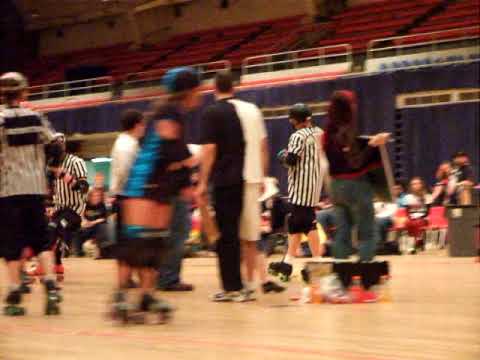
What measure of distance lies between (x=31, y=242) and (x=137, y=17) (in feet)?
78.0

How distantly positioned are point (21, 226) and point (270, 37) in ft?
62.9

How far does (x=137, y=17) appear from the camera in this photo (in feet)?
95.5

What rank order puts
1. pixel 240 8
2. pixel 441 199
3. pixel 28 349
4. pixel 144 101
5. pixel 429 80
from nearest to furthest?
pixel 28 349 < pixel 441 199 < pixel 429 80 < pixel 144 101 < pixel 240 8

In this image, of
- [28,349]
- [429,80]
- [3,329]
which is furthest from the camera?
[429,80]

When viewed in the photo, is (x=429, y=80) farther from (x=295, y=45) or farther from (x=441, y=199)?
(x=295, y=45)

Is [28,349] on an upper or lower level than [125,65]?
lower

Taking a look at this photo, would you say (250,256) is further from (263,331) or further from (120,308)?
(263,331)

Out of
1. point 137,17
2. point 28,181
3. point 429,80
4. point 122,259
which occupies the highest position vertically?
point 137,17

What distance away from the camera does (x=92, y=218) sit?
56.4ft

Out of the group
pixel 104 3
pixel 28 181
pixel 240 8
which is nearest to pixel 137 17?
pixel 104 3

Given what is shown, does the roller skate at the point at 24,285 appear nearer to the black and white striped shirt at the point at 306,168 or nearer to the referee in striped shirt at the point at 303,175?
the referee in striped shirt at the point at 303,175

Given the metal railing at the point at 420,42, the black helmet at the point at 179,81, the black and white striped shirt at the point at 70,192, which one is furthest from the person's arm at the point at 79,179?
the metal railing at the point at 420,42

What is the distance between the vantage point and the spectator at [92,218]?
664 inches

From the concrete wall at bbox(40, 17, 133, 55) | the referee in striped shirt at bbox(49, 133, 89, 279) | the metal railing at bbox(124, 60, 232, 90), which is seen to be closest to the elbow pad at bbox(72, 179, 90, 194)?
the referee in striped shirt at bbox(49, 133, 89, 279)
